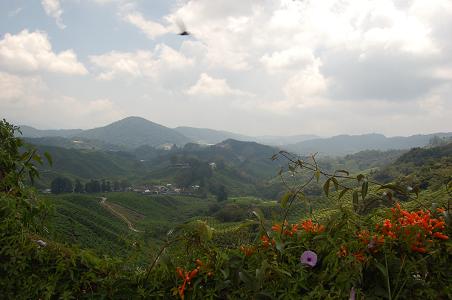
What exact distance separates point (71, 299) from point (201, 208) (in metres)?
117

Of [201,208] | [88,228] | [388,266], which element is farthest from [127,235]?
[201,208]

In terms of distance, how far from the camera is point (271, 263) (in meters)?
1.88

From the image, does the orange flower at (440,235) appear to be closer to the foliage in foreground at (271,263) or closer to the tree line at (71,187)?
the foliage in foreground at (271,263)

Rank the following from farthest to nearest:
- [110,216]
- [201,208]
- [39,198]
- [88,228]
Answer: [201,208], [110,216], [88,228], [39,198]

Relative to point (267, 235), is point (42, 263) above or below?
below

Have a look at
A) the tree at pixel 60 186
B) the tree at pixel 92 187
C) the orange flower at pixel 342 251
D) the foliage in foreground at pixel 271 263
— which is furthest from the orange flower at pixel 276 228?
the tree at pixel 92 187

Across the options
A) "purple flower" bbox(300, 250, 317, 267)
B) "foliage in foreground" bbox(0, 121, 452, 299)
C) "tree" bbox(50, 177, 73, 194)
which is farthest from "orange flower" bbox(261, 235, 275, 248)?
"tree" bbox(50, 177, 73, 194)

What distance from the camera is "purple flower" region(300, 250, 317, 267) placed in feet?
6.06

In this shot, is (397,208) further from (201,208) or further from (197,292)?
(201,208)

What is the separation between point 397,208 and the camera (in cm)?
208

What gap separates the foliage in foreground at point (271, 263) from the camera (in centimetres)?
177

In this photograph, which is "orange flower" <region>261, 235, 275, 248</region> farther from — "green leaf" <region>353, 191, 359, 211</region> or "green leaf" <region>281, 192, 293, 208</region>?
"green leaf" <region>353, 191, 359, 211</region>

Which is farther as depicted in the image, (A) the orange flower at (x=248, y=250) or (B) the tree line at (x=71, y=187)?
(B) the tree line at (x=71, y=187)

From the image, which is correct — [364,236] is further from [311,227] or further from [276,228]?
[276,228]
